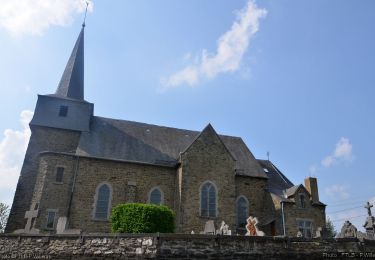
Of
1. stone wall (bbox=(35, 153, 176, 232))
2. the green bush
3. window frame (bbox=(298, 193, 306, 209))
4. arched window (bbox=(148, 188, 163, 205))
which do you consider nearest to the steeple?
stone wall (bbox=(35, 153, 176, 232))

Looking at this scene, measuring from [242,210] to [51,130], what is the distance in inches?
568

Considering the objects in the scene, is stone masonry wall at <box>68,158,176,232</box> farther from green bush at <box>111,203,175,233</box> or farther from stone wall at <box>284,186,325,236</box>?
stone wall at <box>284,186,325,236</box>

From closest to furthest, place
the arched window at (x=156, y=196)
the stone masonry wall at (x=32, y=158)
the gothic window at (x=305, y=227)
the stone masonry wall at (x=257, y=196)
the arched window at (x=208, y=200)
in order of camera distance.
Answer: the stone masonry wall at (x=32, y=158) → the arched window at (x=208, y=200) → the arched window at (x=156, y=196) → the gothic window at (x=305, y=227) → the stone masonry wall at (x=257, y=196)

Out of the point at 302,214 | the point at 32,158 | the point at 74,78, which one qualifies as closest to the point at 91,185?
the point at 32,158

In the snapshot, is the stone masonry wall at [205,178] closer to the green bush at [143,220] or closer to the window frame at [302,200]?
the green bush at [143,220]

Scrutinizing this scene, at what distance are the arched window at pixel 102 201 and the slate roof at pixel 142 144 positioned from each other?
2.05 meters

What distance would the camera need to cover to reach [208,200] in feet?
70.0

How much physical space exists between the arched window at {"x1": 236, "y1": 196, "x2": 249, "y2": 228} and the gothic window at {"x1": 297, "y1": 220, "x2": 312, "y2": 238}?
3489mm

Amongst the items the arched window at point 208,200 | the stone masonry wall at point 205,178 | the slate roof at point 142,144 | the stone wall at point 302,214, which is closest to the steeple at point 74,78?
the slate roof at point 142,144

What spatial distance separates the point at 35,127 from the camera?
2297 centimetres

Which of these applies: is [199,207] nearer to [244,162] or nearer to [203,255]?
[244,162]

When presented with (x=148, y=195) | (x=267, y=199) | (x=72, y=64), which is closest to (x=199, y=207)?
(x=148, y=195)

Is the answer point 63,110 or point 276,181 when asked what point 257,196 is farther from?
point 63,110

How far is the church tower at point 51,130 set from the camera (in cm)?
2056
